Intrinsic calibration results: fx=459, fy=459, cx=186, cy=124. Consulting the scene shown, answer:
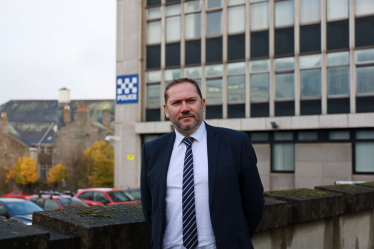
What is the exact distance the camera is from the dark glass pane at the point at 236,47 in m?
28.3

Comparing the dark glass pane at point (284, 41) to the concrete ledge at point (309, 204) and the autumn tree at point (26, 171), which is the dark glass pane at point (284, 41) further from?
the autumn tree at point (26, 171)

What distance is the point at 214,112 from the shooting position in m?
29.1

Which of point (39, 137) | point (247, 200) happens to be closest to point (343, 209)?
point (247, 200)

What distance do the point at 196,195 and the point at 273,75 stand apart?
2541cm

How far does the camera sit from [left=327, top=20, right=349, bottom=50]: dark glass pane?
25156 millimetres

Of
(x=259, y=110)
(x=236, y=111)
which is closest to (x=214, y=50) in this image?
(x=236, y=111)

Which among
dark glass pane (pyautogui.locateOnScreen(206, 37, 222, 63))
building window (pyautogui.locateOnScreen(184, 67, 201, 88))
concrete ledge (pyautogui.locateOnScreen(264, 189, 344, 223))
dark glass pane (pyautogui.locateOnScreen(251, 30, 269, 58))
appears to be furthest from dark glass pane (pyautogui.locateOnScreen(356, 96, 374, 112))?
concrete ledge (pyautogui.locateOnScreen(264, 189, 344, 223))

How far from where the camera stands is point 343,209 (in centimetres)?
457

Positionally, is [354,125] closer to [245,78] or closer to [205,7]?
[245,78]

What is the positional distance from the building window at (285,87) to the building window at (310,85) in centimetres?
58

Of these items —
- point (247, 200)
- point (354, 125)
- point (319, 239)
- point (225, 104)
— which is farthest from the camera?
point (225, 104)

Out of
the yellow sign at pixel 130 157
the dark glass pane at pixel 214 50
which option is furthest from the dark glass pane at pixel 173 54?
the yellow sign at pixel 130 157

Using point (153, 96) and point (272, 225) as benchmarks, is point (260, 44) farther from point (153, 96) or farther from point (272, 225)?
point (272, 225)

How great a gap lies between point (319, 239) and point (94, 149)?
2865 inches
